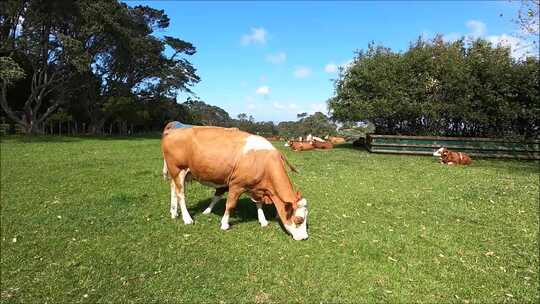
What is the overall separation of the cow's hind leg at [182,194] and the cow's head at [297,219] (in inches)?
81.9

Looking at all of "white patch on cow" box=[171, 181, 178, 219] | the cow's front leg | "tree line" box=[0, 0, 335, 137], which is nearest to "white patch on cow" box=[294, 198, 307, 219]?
the cow's front leg

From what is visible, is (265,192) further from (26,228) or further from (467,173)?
(467,173)

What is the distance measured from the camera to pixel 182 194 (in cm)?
777

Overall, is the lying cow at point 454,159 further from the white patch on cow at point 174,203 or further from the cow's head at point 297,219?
the white patch on cow at point 174,203

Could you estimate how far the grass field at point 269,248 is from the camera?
5.32m

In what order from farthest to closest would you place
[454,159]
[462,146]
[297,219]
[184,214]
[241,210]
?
[462,146], [454,159], [241,210], [184,214], [297,219]

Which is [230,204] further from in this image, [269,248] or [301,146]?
[301,146]

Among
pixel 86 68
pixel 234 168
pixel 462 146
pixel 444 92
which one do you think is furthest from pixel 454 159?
pixel 86 68

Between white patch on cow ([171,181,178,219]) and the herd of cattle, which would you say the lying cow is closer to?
the herd of cattle

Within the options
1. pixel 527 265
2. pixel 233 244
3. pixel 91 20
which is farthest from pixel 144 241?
pixel 91 20

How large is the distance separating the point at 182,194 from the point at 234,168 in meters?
1.30

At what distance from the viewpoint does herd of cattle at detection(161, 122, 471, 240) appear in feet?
23.2

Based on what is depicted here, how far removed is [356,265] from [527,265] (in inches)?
110

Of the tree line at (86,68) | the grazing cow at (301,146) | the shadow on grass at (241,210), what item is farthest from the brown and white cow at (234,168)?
the tree line at (86,68)
